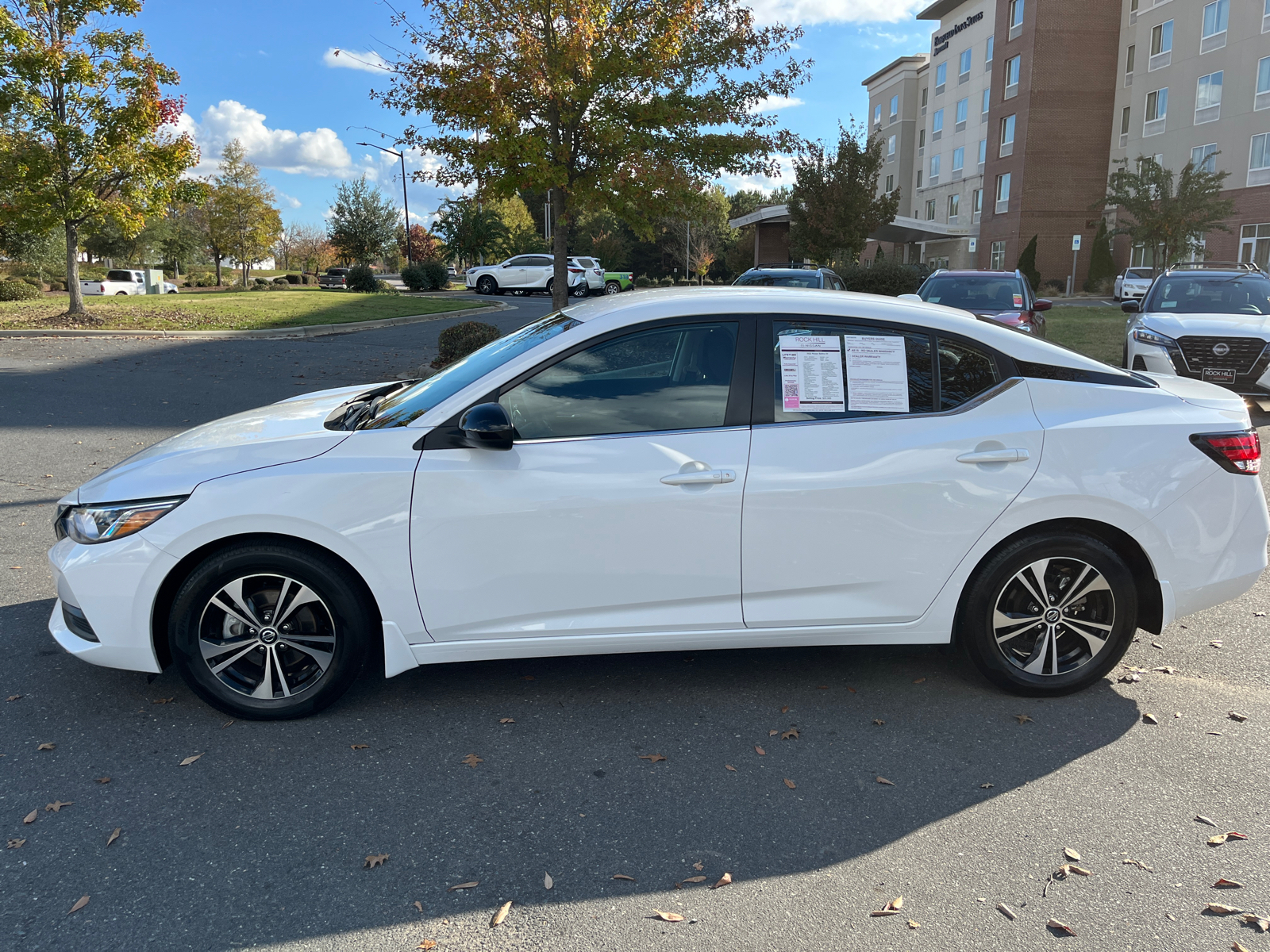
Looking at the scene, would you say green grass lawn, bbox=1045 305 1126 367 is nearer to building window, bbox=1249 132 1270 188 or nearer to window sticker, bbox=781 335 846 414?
window sticker, bbox=781 335 846 414

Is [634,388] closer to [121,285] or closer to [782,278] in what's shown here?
[782,278]

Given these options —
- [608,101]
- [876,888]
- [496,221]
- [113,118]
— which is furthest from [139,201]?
[496,221]

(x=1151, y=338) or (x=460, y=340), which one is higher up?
(x=1151, y=338)

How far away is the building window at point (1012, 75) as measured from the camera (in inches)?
1986

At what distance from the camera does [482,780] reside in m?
3.42

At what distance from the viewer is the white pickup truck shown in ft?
142

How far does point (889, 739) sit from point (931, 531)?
0.85m

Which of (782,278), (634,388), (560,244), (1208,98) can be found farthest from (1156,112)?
(634,388)

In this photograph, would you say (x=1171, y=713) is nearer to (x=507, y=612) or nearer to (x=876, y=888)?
(x=876, y=888)

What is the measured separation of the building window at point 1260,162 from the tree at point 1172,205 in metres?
2.80

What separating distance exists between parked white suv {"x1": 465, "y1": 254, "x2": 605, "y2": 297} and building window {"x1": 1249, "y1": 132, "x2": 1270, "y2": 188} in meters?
28.0

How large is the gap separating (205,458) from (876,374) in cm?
275

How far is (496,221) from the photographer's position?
60.5 meters

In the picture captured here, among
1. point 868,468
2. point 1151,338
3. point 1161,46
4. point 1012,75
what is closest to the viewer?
point 868,468
